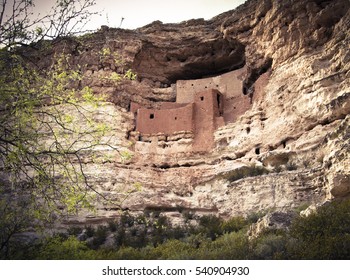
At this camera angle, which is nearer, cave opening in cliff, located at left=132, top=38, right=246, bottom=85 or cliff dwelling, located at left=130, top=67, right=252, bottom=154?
cliff dwelling, located at left=130, top=67, right=252, bottom=154

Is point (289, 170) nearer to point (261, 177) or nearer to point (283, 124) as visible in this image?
point (261, 177)

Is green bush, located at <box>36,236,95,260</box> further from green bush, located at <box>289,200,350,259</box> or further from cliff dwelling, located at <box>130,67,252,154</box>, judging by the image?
cliff dwelling, located at <box>130,67,252,154</box>

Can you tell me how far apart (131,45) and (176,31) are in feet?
7.86

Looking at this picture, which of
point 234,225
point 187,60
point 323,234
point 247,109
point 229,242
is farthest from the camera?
point 187,60

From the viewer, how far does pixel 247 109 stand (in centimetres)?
1738

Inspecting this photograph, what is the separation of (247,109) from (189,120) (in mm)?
2264

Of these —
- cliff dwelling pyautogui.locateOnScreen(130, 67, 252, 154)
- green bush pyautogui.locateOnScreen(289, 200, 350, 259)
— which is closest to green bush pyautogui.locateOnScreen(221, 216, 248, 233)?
green bush pyautogui.locateOnScreen(289, 200, 350, 259)

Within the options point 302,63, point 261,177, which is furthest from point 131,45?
point 261,177

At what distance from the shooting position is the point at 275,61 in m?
16.6

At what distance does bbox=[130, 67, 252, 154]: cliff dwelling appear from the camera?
17.5 metres

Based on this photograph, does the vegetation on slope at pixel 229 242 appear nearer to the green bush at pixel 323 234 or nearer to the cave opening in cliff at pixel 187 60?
the green bush at pixel 323 234

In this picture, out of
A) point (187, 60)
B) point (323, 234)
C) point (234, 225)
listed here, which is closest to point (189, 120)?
point (187, 60)

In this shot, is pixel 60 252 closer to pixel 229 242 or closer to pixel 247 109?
pixel 229 242

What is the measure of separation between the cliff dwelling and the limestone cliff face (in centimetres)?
8
